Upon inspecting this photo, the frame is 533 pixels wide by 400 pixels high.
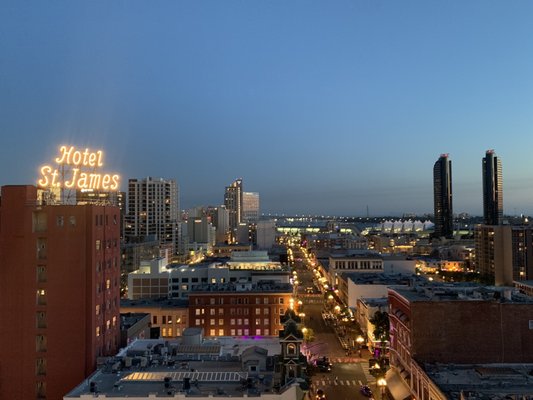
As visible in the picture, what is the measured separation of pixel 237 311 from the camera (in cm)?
9162

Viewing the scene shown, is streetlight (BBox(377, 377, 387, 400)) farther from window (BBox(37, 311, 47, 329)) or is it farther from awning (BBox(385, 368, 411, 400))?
window (BBox(37, 311, 47, 329))

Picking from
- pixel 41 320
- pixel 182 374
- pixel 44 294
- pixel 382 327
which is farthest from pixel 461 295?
pixel 41 320

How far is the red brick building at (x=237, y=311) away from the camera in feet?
300

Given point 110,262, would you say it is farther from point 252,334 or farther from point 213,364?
point 252,334

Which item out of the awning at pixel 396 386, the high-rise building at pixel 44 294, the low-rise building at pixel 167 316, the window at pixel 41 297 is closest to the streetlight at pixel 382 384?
the awning at pixel 396 386

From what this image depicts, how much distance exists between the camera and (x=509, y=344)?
54.9 meters

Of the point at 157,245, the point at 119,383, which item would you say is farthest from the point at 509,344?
the point at 157,245

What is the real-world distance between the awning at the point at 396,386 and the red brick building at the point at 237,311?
92.2 ft

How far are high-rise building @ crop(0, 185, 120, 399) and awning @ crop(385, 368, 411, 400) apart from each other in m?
35.0

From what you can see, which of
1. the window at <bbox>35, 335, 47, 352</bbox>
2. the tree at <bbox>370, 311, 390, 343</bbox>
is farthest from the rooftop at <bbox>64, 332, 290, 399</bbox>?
the tree at <bbox>370, 311, 390, 343</bbox>

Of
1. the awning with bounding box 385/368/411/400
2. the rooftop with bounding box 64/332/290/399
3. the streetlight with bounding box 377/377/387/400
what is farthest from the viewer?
the streetlight with bounding box 377/377/387/400

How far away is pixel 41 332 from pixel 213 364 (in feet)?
56.3

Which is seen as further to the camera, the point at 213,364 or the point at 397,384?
the point at 397,384

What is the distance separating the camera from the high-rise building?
156 feet
